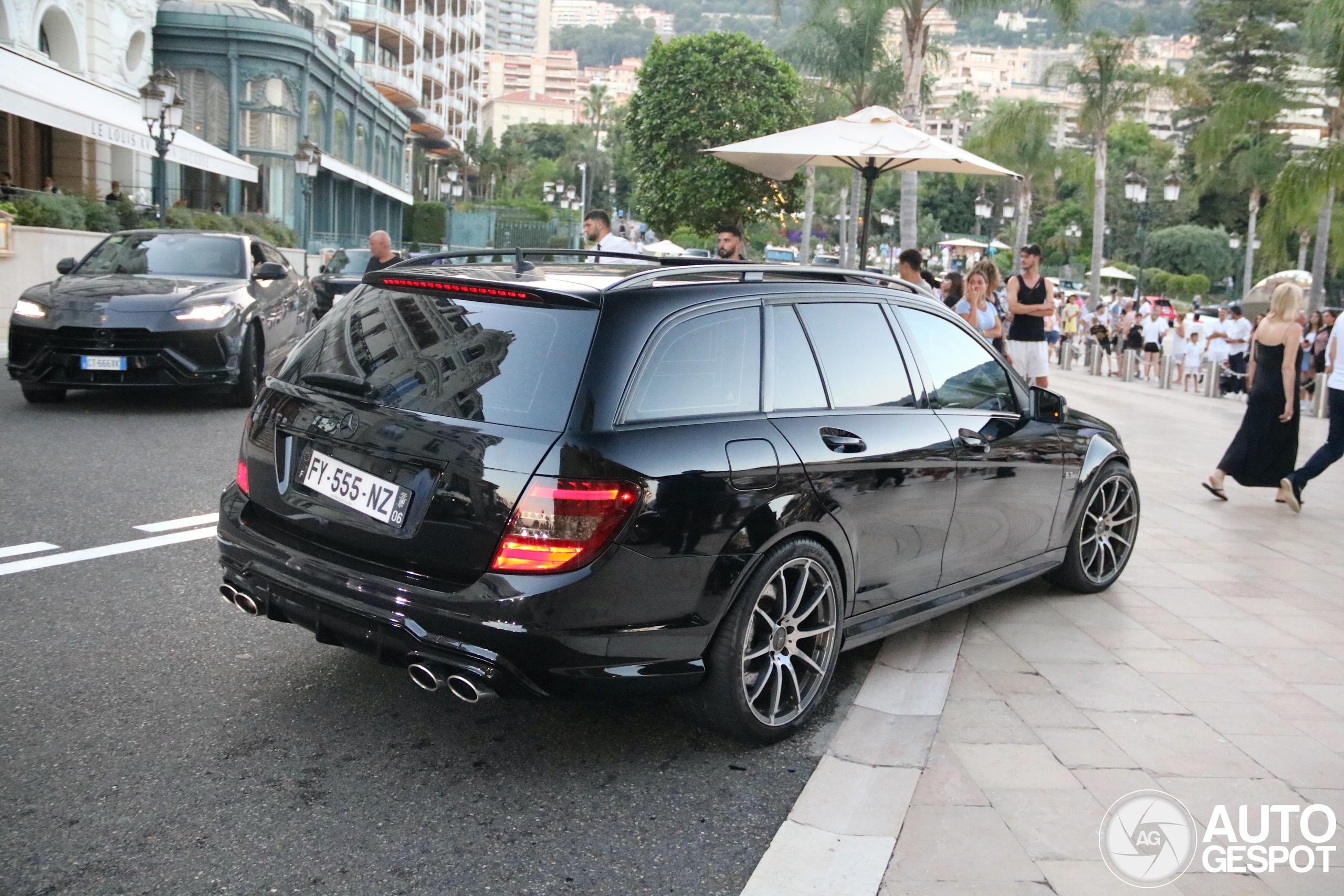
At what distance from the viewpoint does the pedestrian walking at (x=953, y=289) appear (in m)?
11.1

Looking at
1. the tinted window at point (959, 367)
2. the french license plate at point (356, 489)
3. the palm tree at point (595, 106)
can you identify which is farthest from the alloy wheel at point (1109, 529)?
the palm tree at point (595, 106)

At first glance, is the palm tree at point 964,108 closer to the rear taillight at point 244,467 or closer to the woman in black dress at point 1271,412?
the woman in black dress at point 1271,412

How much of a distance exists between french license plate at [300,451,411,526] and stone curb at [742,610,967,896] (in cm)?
144

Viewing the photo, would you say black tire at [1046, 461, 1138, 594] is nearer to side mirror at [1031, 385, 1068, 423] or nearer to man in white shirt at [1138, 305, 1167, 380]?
side mirror at [1031, 385, 1068, 423]

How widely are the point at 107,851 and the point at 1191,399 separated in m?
20.5

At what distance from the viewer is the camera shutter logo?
327 centimetres

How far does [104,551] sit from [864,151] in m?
8.17

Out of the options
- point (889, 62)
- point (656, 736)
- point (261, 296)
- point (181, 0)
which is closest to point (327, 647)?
point (656, 736)

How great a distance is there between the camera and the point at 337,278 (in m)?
16.6

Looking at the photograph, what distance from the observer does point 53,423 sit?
929cm

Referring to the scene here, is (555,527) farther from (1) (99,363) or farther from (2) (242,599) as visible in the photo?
(1) (99,363)

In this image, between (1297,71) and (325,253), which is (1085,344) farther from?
(325,253)

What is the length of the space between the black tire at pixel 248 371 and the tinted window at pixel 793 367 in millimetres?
7130

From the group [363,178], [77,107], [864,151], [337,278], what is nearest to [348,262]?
[337,278]
